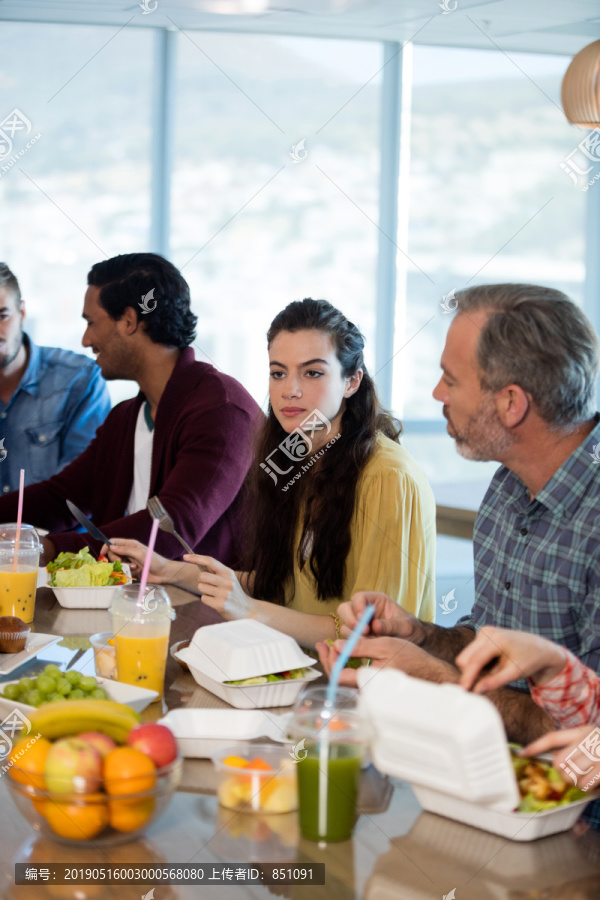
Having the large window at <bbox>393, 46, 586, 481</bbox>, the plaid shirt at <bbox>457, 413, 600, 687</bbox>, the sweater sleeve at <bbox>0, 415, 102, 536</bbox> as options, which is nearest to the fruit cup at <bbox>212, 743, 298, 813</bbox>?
the plaid shirt at <bbox>457, 413, 600, 687</bbox>

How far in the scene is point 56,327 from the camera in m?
5.63

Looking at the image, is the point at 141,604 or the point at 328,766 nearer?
the point at 328,766

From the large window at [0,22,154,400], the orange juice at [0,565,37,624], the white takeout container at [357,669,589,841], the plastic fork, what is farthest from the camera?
the large window at [0,22,154,400]

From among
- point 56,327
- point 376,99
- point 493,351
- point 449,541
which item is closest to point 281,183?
point 376,99

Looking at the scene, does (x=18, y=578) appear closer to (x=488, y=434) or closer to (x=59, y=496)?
(x=488, y=434)

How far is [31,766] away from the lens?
1005mm

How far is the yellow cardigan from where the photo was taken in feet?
6.86

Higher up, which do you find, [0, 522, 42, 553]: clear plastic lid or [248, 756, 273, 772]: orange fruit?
[0, 522, 42, 553]: clear plastic lid

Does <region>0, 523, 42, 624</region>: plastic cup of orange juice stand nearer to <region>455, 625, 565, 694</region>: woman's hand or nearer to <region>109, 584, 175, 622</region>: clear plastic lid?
<region>109, 584, 175, 622</region>: clear plastic lid

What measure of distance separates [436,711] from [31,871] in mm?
464

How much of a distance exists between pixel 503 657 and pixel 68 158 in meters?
5.13

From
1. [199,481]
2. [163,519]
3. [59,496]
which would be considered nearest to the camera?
[163,519]

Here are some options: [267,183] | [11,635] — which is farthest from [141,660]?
[267,183]

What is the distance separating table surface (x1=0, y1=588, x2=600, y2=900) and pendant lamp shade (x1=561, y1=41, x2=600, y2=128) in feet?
7.42
